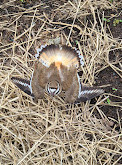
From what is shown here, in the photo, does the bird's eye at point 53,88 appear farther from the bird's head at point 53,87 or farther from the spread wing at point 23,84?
the spread wing at point 23,84

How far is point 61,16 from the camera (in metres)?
3.98

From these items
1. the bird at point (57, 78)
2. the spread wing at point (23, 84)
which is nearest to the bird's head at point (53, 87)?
the bird at point (57, 78)

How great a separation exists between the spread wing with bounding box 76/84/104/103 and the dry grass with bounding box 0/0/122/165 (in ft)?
0.88

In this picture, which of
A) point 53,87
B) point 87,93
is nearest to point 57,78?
point 53,87

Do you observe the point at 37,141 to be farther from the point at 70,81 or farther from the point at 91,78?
the point at 91,78

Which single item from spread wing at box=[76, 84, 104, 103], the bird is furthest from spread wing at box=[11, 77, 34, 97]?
spread wing at box=[76, 84, 104, 103]

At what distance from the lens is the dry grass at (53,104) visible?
3379 millimetres

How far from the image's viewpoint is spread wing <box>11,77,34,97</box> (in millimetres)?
3351

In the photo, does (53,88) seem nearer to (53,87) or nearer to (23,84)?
(53,87)

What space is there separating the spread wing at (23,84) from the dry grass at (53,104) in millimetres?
Result: 217

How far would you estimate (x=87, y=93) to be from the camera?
11.0ft

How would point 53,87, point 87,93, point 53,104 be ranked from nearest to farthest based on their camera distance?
point 53,87, point 87,93, point 53,104

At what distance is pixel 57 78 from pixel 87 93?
1.63 ft

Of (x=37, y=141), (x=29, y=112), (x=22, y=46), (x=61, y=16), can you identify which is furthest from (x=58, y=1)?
(x=37, y=141)
